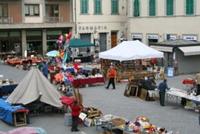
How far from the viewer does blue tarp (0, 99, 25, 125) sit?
779 inches

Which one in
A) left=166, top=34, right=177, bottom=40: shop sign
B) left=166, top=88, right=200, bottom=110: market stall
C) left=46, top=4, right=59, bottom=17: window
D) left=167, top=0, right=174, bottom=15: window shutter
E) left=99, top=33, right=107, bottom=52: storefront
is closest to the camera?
left=166, top=88, right=200, bottom=110: market stall

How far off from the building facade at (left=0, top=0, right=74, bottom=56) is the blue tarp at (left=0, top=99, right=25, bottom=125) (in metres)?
27.2

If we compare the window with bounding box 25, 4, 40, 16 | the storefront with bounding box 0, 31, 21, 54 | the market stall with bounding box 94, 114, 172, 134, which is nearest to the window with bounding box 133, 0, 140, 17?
the window with bounding box 25, 4, 40, 16

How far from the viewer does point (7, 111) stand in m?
20.2

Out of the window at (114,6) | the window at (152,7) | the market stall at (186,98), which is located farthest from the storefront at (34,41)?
the market stall at (186,98)

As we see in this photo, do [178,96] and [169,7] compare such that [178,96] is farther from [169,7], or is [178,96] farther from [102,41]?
[102,41]

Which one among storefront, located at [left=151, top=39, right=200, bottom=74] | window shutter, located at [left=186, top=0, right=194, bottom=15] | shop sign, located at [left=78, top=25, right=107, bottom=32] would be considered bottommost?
storefront, located at [left=151, top=39, right=200, bottom=74]

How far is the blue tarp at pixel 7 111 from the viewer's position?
19781 mm

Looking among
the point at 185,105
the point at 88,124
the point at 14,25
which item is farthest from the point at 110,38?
the point at 88,124

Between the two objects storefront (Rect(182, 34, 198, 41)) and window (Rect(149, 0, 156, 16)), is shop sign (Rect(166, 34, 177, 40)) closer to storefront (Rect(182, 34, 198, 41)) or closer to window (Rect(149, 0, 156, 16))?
storefront (Rect(182, 34, 198, 41))

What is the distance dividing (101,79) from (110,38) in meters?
23.0

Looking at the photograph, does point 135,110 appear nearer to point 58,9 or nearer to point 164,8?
point 164,8

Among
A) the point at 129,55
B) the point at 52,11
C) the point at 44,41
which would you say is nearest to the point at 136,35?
the point at 52,11

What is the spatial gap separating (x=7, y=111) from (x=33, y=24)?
2933cm
